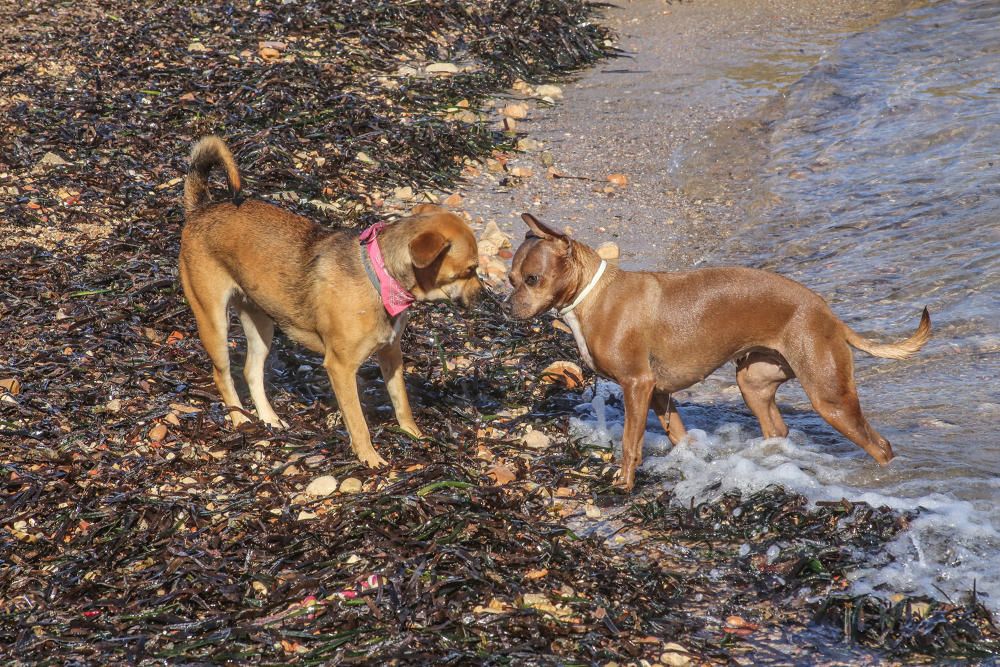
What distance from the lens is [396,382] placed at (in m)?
6.81

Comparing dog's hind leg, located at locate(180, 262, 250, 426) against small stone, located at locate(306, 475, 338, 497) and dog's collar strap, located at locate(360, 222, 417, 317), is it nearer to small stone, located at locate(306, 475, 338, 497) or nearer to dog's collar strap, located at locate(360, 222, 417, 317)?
small stone, located at locate(306, 475, 338, 497)

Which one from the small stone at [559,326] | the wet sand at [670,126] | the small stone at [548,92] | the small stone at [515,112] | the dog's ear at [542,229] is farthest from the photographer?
the small stone at [548,92]

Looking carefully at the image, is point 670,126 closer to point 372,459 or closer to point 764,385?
point 764,385

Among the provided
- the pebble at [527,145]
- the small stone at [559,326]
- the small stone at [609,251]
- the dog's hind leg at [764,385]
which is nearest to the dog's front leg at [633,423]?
the dog's hind leg at [764,385]

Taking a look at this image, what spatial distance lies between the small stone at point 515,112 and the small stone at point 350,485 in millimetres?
6234

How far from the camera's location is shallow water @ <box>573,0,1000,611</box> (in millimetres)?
6043

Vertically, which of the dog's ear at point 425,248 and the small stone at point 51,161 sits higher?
the dog's ear at point 425,248

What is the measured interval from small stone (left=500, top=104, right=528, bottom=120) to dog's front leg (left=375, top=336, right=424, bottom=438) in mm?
5338

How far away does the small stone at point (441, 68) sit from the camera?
39.2 ft

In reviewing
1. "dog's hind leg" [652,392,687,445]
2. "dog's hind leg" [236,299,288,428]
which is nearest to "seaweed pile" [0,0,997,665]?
"dog's hind leg" [236,299,288,428]

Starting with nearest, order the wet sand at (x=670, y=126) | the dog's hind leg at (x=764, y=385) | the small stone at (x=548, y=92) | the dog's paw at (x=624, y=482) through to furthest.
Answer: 1. the dog's paw at (x=624, y=482)
2. the dog's hind leg at (x=764, y=385)
3. the wet sand at (x=670, y=126)
4. the small stone at (x=548, y=92)

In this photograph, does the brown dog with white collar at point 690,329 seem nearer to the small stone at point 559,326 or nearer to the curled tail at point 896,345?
the curled tail at point 896,345

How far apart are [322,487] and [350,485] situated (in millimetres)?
170

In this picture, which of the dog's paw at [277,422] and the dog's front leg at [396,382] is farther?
the dog's paw at [277,422]
